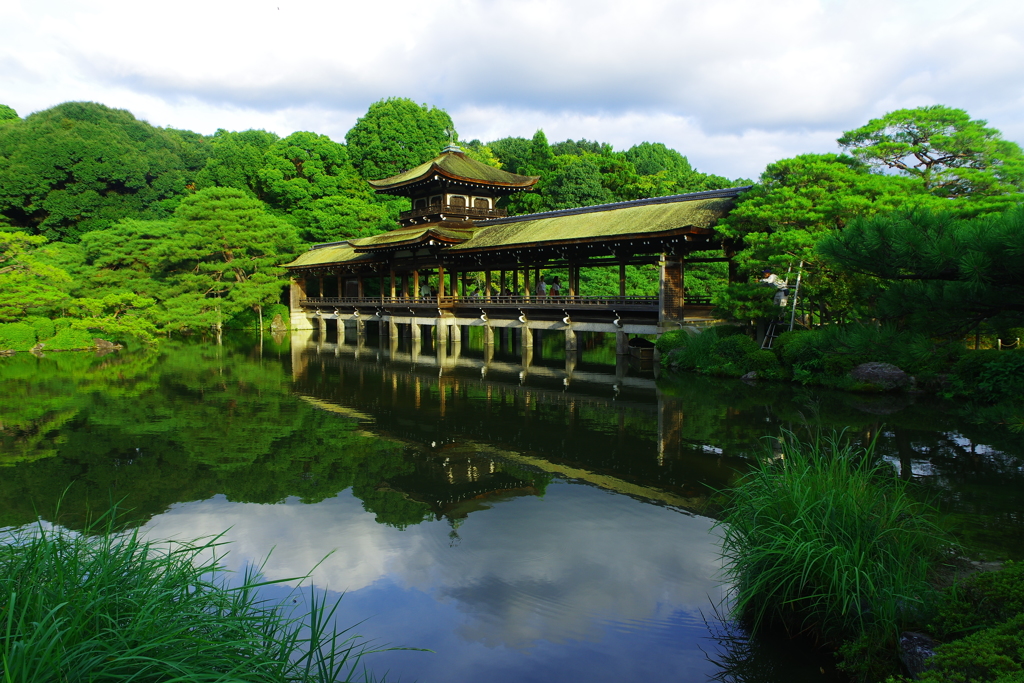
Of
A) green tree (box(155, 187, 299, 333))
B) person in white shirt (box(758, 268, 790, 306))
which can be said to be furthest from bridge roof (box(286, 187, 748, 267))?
green tree (box(155, 187, 299, 333))

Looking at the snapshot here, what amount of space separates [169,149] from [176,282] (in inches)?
1018

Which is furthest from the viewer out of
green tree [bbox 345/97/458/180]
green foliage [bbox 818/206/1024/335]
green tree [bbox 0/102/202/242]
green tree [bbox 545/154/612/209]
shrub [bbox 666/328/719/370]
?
green tree [bbox 345/97/458/180]

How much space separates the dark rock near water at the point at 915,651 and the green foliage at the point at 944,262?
3673mm

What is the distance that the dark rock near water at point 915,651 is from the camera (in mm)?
3588

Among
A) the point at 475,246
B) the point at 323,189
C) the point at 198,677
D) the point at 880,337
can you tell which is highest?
the point at 323,189

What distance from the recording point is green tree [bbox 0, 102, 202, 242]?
39750 millimetres

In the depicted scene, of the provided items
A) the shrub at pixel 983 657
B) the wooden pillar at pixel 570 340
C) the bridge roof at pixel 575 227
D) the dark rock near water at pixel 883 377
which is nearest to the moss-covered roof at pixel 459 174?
the bridge roof at pixel 575 227

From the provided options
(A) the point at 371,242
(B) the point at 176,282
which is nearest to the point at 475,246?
(A) the point at 371,242

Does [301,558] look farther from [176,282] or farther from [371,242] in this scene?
[176,282]

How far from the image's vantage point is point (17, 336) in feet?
78.2

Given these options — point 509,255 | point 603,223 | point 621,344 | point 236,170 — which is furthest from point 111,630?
point 236,170

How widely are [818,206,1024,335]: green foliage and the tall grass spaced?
2.68 meters

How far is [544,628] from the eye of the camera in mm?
4844

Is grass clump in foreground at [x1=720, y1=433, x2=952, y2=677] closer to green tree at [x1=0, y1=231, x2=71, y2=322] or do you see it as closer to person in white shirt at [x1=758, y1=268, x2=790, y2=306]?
person in white shirt at [x1=758, y1=268, x2=790, y2=306]
